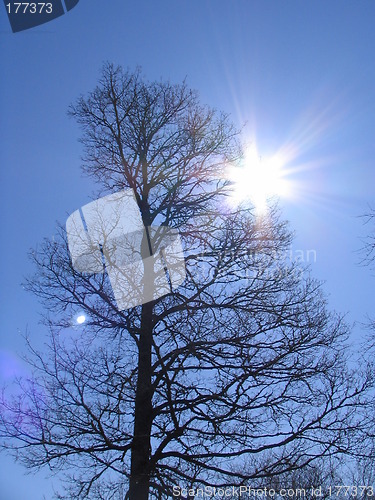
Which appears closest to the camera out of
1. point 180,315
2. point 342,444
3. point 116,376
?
point 342,444

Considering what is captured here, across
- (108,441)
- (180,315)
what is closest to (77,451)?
(108,441)

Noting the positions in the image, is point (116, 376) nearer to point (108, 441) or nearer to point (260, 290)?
point (108, 441)

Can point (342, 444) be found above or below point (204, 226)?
below

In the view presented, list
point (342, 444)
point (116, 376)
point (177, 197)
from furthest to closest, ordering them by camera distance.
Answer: point (177, 197)
point (116, 376)
point (342, 444)

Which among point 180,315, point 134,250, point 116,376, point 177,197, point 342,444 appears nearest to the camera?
point 342,444

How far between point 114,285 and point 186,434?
281cm

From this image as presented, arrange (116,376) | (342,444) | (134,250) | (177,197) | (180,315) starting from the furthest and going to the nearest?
(177,197) < (134,250) < (180,315) < (116,376) < (342,444)

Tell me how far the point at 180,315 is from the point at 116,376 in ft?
4.83

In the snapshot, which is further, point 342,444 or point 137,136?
point 137,136

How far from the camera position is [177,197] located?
10148 mm

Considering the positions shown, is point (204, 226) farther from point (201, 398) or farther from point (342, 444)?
point (342, 444)

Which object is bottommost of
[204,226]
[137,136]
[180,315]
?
[180,315]

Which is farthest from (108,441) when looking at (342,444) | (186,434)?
(342,444)

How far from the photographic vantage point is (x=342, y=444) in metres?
7.37
